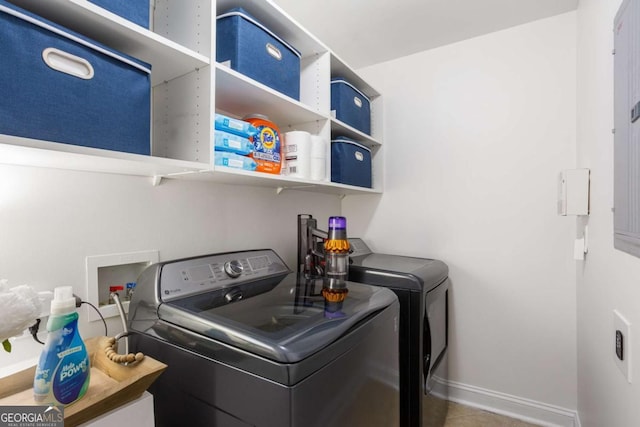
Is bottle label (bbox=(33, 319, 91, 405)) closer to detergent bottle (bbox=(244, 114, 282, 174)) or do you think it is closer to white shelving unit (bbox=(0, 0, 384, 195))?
white shelving unit (bbox=(0, 0, 384, 195))

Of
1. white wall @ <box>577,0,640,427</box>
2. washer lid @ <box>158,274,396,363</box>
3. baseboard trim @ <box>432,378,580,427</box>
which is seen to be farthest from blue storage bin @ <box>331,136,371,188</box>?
baseboard trim @ <box>432,378,580,427</box>

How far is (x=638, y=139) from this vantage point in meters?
0.76

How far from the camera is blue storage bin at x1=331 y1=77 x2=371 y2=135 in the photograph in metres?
1.95

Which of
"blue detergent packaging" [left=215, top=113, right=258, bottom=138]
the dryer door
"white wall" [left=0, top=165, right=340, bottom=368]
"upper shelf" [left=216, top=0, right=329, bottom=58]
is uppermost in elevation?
"upper shelf" [left=216, top=0, right=329, bottom=58]

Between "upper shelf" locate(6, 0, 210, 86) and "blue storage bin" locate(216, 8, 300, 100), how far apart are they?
216 mm

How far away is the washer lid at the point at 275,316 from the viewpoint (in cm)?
81

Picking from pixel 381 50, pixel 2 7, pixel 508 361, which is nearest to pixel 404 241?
pixel 508 361

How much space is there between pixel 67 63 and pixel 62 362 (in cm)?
71

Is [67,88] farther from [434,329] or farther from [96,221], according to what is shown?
[434,329]

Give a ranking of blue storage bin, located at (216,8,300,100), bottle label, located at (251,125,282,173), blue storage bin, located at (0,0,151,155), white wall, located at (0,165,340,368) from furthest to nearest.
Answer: bottle label, located at (251,125,282,173)
blue storage bin, located at (216,8,300,100)
white wall, located at (0,165,340,368)
blue storage bin, located at (0,0,151,155)

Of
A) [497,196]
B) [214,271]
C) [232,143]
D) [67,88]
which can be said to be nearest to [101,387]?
[214,271]

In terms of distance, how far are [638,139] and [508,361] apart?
1815 millimetres

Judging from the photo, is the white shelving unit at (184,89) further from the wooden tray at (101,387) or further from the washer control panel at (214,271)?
the wooden tray at (101,387)

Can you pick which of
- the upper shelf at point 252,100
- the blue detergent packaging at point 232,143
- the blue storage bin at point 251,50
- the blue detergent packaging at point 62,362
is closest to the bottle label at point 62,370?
the blue detergent packaging at point 62,362
